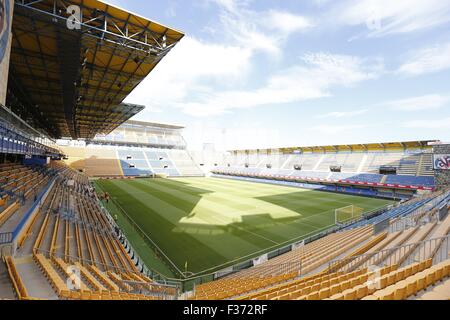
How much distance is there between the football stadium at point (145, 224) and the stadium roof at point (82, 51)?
0.07m

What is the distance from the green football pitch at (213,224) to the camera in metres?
12.0

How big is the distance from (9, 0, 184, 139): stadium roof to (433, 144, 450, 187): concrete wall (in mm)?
31907

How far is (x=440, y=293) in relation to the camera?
14.0ft

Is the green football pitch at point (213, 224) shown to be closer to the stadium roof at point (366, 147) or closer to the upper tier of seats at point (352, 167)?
the upper tier of seats at point (352, 167)

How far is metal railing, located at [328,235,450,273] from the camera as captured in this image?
659 cm

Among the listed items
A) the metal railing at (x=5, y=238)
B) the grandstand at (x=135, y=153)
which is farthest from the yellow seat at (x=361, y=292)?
the grandstand at (x=135, y=153)

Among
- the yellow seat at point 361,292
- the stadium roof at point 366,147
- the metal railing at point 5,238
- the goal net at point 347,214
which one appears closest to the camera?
the yellow seat at point 361,292

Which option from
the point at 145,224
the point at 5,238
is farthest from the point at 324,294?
the point at 145,224

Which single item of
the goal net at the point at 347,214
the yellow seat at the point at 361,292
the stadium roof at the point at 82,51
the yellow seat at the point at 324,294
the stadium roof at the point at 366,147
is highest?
the stadium roof at the point at 82,51

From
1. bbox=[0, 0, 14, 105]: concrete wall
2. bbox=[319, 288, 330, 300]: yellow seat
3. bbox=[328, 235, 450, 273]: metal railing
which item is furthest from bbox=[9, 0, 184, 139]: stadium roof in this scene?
bbox=[328, 235, 450, 273]: metal railing

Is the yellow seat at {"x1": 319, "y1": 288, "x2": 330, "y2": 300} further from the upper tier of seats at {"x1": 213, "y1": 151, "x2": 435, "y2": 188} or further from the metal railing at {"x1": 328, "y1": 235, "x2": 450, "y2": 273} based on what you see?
the upper tier of seats at {"x1": 213, "y1": 151, "x2": 435, "y2": 188}

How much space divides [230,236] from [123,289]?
342 inches
